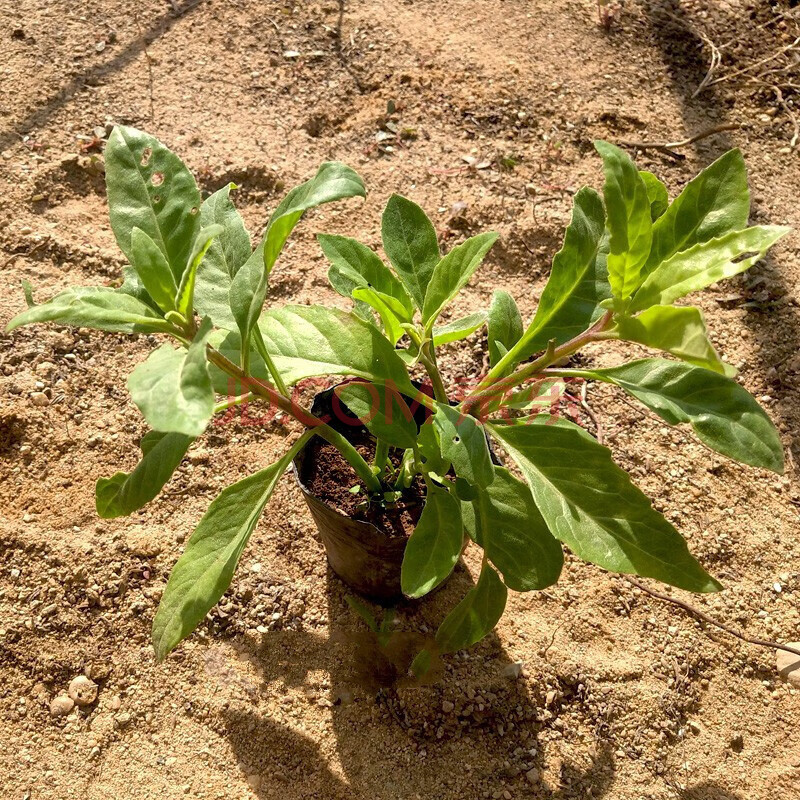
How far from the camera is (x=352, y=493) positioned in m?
1.75

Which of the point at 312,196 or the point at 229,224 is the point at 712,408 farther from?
the point at 229,224

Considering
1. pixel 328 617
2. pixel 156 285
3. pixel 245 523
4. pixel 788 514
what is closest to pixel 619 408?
pixel 788 514

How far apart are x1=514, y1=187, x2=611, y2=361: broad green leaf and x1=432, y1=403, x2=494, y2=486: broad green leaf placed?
0.25 meters

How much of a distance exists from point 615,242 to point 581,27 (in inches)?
95.0

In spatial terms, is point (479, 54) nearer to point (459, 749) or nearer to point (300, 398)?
point (300, 398)

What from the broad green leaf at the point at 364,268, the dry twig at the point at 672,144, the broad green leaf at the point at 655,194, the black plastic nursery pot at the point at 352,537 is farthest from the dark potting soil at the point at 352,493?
the dry twig at the point at 672,144

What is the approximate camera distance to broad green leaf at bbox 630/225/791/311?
1096 mm

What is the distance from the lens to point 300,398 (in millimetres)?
2232

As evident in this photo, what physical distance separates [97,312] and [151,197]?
0.33 m

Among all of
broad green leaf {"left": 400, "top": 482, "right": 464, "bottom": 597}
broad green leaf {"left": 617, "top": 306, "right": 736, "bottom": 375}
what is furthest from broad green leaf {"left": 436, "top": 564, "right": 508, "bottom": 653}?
broad green leaf {"left": 617, "top": 306, "right": 736, "bottom": 375}

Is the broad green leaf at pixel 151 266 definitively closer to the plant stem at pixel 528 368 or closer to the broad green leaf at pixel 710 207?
the plant stem at pixel 528 368

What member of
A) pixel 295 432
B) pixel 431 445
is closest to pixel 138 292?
pixel 431 445

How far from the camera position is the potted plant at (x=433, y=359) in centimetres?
115

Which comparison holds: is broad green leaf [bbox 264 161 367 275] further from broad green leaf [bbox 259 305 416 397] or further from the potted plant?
broad green leaf [bbox 259 305 416 397]
